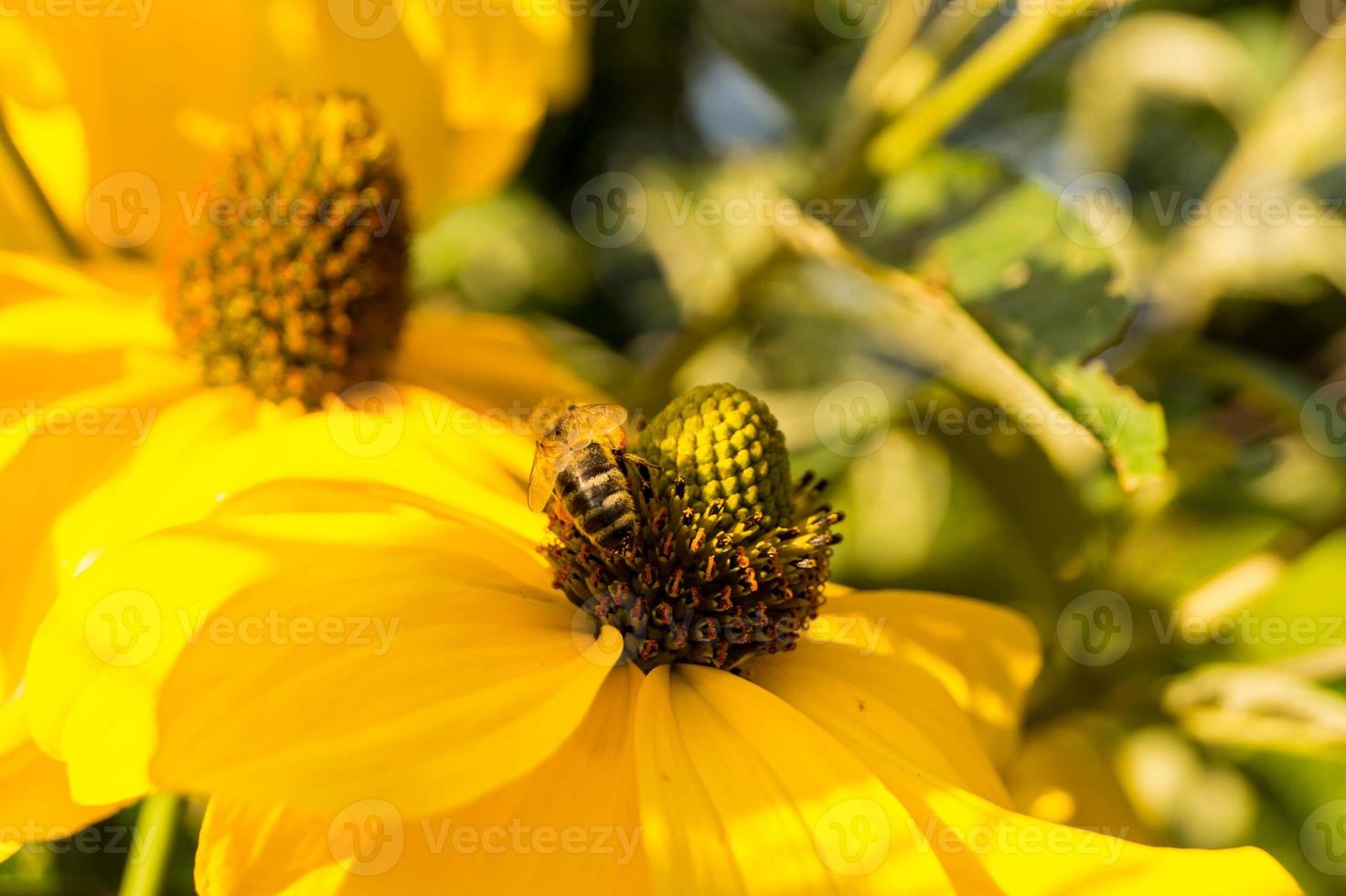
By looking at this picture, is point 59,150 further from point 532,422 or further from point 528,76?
point 532,422

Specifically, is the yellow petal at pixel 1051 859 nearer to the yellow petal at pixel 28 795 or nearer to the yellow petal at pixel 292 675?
the yellow petal at pixel 292 675

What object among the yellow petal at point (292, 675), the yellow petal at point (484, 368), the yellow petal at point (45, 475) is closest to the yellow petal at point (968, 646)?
the yellow petal at point (292, 675)

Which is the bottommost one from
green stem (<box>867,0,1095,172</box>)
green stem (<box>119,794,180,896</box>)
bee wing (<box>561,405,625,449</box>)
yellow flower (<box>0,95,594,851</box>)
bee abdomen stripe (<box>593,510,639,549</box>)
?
green stem (<box>119,794,180,896</box>)

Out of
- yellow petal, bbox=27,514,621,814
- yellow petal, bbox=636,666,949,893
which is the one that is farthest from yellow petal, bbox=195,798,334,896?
yellow petal, bbox=636,666,949,893

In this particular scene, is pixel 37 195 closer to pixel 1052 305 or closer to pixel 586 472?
pixel 586 472

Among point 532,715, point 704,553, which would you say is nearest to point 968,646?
point 704,553

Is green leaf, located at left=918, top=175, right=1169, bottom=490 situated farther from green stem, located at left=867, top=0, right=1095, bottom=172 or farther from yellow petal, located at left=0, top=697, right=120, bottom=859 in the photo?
yellow petal, located at left=0, top=697, right=120, bottom=859

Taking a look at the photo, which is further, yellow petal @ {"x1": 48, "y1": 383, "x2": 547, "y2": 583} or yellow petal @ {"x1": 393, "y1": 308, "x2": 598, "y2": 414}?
yellow petal @ {"x1": 393, "y1": 308, "x2": 598, "y2": 414}
